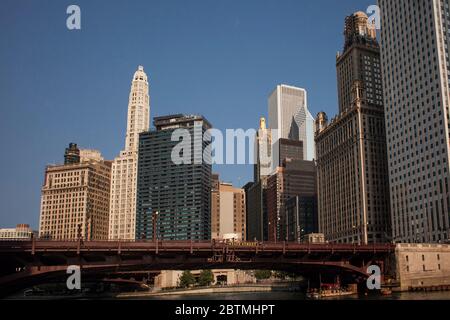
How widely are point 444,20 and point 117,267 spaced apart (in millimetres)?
128349

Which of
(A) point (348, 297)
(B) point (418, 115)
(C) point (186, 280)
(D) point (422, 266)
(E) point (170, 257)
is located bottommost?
(C) point (186, 280)

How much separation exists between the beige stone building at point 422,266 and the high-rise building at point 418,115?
40064mm

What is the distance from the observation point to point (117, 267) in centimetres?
8331

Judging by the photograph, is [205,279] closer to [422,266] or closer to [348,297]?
[422,266]

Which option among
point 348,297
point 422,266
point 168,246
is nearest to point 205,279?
point 422,266

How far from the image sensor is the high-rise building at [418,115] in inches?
5910

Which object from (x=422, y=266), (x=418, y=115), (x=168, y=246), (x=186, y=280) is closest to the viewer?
(x=168, y=246)

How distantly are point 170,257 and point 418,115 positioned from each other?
105m

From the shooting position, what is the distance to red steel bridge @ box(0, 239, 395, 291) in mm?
75625

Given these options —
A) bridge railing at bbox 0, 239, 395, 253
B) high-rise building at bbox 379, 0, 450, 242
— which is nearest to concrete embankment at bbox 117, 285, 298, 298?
high-rise building at bbox 379, 0, 450, 242

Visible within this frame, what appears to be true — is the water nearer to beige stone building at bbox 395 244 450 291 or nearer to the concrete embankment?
beige stone building at bbox 395 244 450 291

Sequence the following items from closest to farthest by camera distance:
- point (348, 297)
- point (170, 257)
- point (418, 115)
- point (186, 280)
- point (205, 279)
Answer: point (170, 257), point (348, 297), point (418, 115), point (186, 280), point (205, 279)

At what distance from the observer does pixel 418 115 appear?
160 m

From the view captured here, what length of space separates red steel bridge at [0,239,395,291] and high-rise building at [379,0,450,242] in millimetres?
57456
